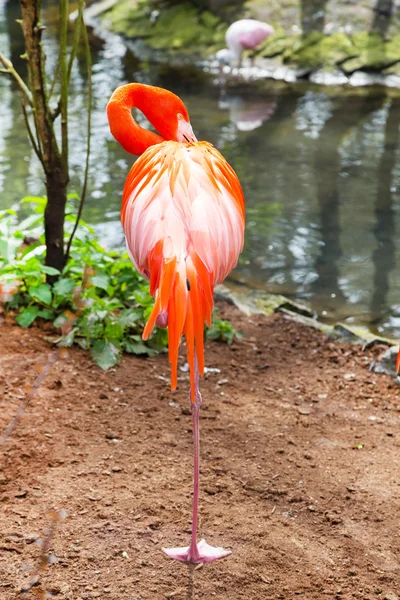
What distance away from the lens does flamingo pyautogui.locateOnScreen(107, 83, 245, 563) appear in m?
2.37

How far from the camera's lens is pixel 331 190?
6617 mm

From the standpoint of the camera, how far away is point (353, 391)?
3.85 meters

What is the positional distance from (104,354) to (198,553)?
139cm

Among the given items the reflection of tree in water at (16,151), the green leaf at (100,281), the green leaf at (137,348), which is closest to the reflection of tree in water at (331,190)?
the green leaf at (137,348)

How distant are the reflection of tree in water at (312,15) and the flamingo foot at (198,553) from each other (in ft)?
31.0

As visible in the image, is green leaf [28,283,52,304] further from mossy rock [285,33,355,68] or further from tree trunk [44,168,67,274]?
mossy rock [285,33,355,68]

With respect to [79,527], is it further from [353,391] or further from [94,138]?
[94,138]

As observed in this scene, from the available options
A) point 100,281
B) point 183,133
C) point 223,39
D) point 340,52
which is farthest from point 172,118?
point 223,39

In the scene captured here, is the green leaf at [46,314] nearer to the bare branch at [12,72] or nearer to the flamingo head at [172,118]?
the bare branch at [12,72]

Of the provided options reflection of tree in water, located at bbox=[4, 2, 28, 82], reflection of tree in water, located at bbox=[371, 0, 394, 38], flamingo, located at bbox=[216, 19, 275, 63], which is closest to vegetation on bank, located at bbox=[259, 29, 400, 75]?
reflection of tree in water, located at bbox=[371, 0, 394, 38]

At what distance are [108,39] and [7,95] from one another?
11.0 ft

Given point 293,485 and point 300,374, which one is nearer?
point 293,485

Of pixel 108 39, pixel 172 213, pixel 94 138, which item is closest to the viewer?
pixel 172 213

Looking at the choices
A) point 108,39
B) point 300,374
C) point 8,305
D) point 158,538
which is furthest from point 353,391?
point 108,39
